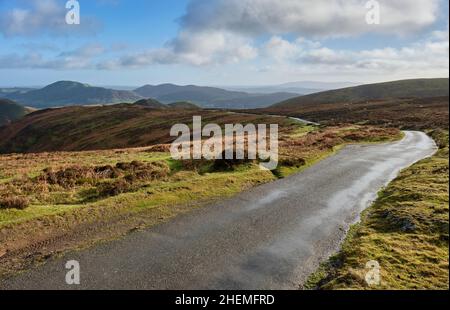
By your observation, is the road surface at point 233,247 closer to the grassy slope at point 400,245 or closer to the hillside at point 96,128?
the grassy slope at point 400,245

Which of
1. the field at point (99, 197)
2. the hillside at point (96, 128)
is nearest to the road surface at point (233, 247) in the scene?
the field at point (99, 197)

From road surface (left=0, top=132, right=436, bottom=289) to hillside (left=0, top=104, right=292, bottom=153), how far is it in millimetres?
64922

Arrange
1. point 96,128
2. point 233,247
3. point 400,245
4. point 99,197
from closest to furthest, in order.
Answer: point 400,245 → point 233,247 → point 99,197 → point 96,128

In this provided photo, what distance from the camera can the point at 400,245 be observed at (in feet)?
51.6

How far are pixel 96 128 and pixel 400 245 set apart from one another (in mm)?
124528

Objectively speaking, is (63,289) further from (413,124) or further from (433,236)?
(413,124)

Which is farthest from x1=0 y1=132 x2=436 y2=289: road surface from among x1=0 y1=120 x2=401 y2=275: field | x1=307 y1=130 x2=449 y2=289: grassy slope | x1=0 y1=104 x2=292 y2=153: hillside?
x1=0 y1=104 x2=292 y2=153: hillside

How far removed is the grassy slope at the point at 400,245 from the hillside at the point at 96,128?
68.4m

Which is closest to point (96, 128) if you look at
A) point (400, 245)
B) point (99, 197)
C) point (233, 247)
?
point (99, 197)

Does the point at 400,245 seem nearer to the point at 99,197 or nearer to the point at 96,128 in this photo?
the point at 99,197

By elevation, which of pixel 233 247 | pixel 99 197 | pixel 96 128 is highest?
pixel 96 128

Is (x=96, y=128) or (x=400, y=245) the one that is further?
(x=96, y=128)
